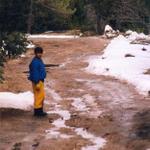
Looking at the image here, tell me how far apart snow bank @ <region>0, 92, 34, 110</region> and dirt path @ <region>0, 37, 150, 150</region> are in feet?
1.29

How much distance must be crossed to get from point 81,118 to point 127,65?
819 centimetres

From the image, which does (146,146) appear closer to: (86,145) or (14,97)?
(86,145)

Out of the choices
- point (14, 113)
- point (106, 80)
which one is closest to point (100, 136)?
point (14, 113)

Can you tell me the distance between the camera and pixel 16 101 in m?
14.3

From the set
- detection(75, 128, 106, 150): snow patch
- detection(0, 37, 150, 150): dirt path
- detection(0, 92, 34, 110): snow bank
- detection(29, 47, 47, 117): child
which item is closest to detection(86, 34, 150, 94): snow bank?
detection(0, 37, 150, 150): dirt path

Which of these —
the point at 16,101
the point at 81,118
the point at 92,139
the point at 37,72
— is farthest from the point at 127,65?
the point at 92,139

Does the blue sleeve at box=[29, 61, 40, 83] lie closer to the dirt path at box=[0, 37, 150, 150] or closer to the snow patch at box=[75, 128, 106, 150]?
the dirt path at box=[0, 37, 150, 150]

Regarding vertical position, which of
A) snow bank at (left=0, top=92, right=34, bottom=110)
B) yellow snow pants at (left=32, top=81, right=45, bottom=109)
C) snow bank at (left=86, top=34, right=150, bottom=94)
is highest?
yellow snow pants at (left=32, top=81, right=45, bottom=109)

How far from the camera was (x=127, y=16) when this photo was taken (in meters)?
43.7

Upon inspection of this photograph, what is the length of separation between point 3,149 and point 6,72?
11.1 metres

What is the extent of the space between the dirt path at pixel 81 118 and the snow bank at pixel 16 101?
39 centimetres

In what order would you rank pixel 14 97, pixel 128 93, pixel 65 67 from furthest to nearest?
pixel 65 67, pixel 128 93, pixel 14 97

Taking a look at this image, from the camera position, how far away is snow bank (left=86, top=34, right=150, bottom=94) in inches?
694

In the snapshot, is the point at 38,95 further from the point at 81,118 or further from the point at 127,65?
the point at 127,65
